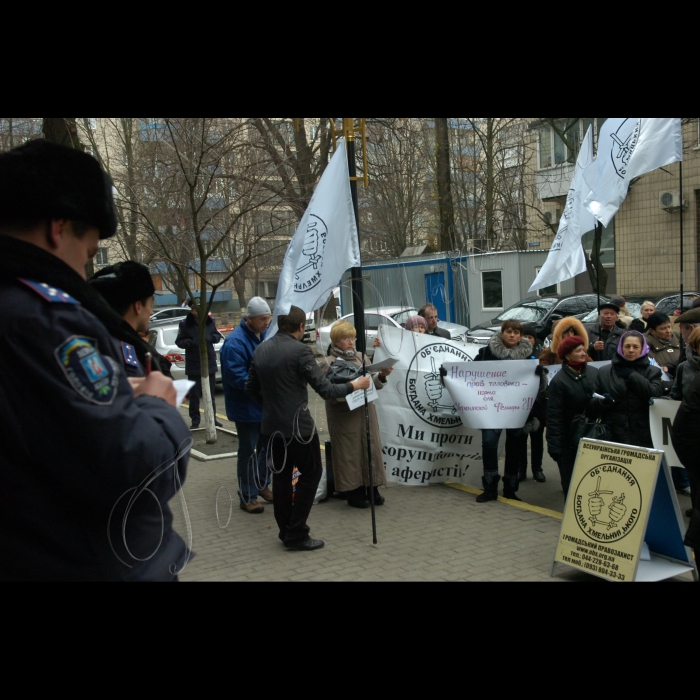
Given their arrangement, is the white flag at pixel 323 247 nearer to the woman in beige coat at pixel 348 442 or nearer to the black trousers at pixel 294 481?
the black trousers at pixel 294 481

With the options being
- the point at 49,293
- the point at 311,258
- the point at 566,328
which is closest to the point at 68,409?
the point at 49,293

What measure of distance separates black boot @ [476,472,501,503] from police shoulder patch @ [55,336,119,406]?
596cm

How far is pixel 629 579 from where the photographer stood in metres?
4.56

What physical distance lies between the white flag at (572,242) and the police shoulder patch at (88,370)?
20.9ft

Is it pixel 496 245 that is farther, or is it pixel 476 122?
pixel 496 245

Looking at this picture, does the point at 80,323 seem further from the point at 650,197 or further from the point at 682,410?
the point at 650,197

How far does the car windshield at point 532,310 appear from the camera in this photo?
→ 17.2 m

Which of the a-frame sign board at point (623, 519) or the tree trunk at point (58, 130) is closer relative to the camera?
the a-frame sign board at point (623, 519)

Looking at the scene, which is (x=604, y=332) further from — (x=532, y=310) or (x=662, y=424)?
(x=532, y=310)

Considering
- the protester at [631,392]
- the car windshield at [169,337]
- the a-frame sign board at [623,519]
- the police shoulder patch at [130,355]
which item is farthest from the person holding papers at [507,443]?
the car windshield at [169,337]

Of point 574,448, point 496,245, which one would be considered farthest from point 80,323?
point 496,245

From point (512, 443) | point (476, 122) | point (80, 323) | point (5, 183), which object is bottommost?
point (512, 443)

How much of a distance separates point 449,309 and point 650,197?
13367mm

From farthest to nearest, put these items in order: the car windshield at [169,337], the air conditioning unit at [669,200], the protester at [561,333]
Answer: the air conditioning unit at [669,200]
the car windshield at [169,337]
the protester at [561,333]
